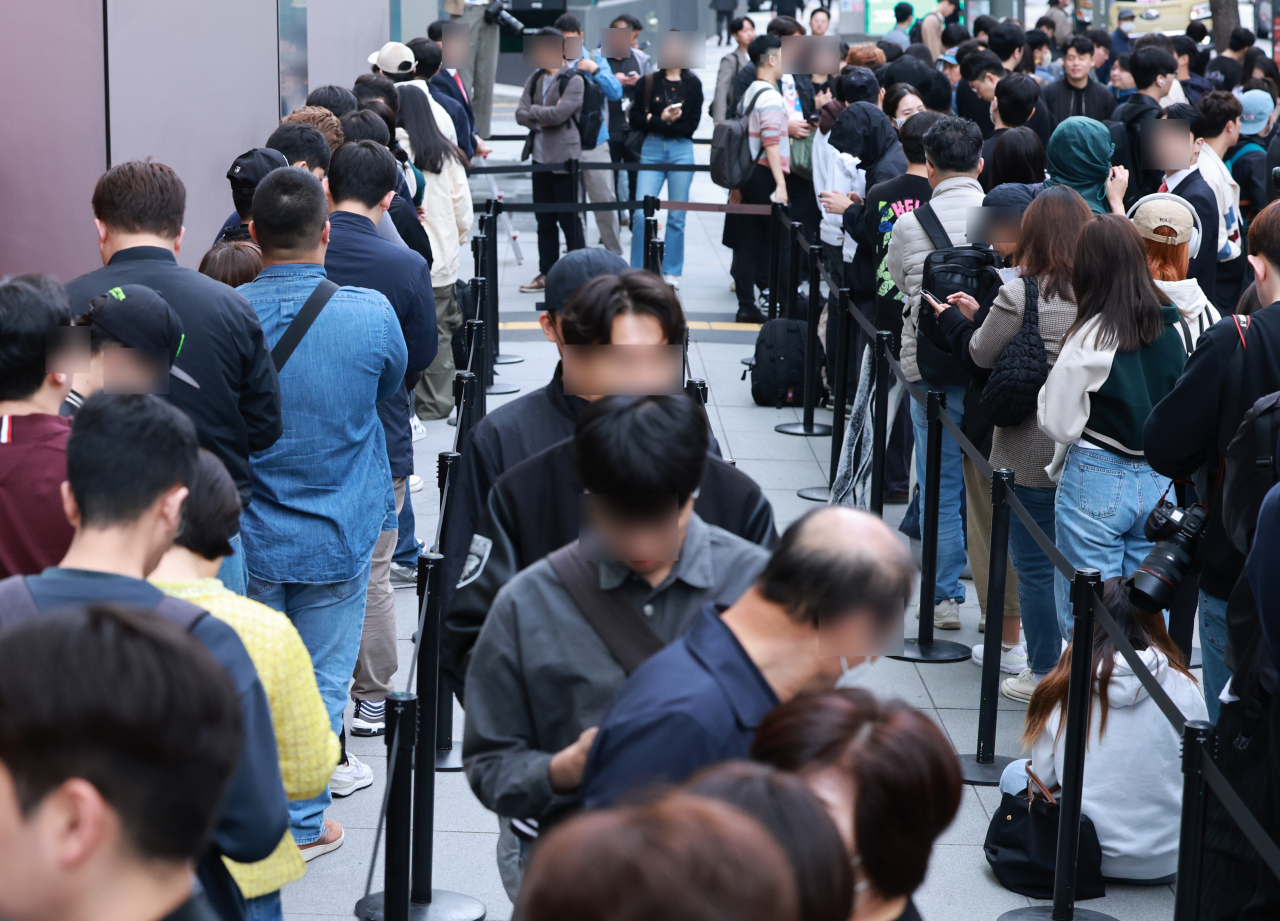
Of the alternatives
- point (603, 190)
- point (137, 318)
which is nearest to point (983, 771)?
point (137, 318)

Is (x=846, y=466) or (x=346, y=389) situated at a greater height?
(x=346, y=389)

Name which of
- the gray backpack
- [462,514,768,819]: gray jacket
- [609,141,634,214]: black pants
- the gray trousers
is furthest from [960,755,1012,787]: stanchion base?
the gray trousers

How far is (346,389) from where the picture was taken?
172 inches

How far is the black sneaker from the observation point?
205 inches

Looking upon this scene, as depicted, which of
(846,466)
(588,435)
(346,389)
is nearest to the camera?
(588,435)

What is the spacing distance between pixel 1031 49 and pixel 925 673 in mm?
10169

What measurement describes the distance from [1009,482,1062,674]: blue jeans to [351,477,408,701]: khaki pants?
7.70 feet

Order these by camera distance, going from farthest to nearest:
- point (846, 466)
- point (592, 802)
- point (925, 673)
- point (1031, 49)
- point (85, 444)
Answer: point (1031, 49) → point (846, 466) → point (925, 673) → point (85, 444) → point (592, 802)

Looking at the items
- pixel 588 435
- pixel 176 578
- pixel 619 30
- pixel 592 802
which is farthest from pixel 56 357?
pixel 619 30

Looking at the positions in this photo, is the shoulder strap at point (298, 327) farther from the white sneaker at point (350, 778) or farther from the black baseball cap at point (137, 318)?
the white sneaker at point (350, 778)

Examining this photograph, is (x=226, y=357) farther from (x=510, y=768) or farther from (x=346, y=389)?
(x=510, y=768)

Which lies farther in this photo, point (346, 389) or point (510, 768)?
point (346, 389)

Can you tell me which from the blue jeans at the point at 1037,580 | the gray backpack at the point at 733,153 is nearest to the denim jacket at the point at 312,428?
the blue jeans at the point at 1037,580

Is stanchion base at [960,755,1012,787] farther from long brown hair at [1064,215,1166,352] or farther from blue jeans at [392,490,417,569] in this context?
blue jeans at [392,490,417,569]
